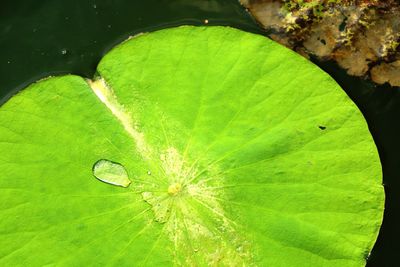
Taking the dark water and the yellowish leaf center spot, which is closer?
the yellowish leaf center spot

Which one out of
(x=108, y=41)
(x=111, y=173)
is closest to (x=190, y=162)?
(x=111, y=173)

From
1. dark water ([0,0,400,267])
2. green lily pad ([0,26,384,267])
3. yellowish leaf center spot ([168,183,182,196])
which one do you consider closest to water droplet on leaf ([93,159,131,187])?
green lily pad ([0,26,384,267])

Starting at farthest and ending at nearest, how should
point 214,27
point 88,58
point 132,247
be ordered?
1. point 88,58
2. point 214,27
3. point 132,247

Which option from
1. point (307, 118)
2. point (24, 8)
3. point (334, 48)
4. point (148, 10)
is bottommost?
point (307, 118)

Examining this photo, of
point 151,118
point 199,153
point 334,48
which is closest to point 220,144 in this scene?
point 199,153

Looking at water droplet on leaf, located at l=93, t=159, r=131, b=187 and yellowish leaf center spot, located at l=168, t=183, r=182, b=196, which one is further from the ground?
water droplet on leaf, located at l=93, t=159, r=131, b=187

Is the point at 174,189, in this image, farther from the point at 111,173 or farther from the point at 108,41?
the point at 108,41

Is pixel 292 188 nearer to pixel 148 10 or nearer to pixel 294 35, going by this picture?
pixel 294 35

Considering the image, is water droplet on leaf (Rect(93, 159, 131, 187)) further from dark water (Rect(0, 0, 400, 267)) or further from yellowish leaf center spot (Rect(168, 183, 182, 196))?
dark water (Rect(0, 0, 400, 267))
